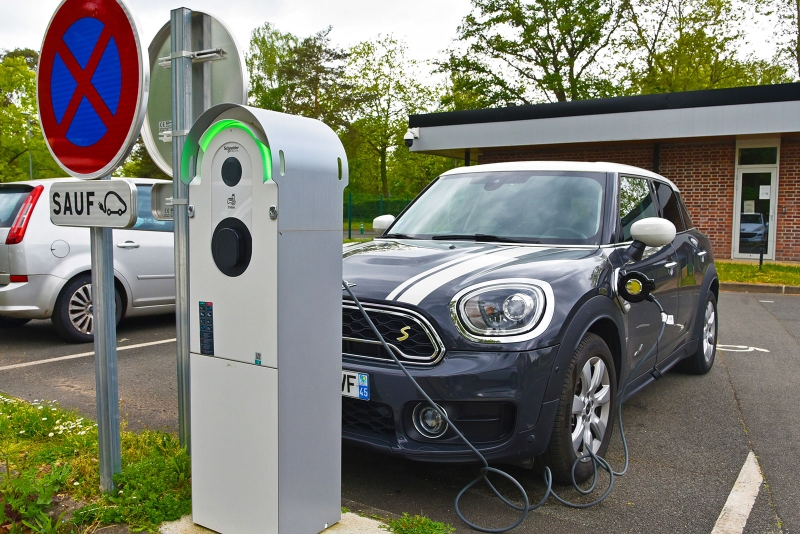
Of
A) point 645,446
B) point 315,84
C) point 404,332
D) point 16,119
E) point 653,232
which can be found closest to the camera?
point 404,332

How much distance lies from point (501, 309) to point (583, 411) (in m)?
0.74

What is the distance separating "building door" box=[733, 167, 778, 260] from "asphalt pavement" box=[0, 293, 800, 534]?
1105 centimetres

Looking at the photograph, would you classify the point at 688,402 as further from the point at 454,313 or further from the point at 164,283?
the point at 164,283

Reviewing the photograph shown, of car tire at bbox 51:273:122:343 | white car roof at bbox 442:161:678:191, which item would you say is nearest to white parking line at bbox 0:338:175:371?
car tire at bbox 51:273:122:343

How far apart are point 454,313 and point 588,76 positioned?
3375 cm

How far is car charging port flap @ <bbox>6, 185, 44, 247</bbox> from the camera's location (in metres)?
6.44

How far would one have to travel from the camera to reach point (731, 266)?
597 inches

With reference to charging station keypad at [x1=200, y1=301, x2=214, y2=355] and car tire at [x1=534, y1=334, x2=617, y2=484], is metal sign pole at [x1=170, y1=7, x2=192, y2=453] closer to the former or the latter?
charging station keypad at [x1=200, y1=301, x2=214, y2=355]

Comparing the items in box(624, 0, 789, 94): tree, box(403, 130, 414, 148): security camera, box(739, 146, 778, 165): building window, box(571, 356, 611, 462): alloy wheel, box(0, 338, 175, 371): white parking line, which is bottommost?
box(0, 338, 175, 371): white parking line

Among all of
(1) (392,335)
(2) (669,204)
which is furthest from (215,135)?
(2) (669,204)

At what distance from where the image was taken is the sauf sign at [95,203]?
8.70 feet

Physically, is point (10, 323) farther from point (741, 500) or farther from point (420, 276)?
point (741, 500)

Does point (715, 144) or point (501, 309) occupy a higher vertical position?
point (715, 144)

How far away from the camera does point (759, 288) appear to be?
1266 cm
